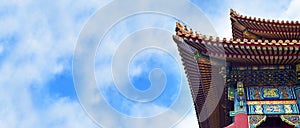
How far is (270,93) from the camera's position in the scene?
1159 cm

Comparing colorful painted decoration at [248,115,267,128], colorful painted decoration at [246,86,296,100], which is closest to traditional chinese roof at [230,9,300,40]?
colorful painted decoration at [246,86,296,100]

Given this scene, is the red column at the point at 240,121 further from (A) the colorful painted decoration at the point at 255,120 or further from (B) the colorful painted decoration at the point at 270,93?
(B) the colorful painted decoration at the point at 270,93

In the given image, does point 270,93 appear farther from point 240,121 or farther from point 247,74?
point 240,121

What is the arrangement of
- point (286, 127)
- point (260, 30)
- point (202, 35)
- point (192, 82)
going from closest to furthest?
point (202, 35), point (286, 127), point (192, 82), point (260, 30)

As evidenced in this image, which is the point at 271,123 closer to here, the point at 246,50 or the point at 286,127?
the point at 286,127

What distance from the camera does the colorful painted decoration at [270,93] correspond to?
11469mm

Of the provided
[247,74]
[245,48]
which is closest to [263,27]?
[247,74]

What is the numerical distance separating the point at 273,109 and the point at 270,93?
561 millimetres

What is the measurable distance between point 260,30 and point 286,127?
12.2 feet

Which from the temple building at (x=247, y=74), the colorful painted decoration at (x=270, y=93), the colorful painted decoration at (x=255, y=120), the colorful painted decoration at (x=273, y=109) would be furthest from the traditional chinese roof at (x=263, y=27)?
the colorful painted decoration at (x=255, y=120)

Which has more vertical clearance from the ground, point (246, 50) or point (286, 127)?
point (246, 50)

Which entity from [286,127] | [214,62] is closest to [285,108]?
[286,127]

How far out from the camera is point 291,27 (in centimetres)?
1319

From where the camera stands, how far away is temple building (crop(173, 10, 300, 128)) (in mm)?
10703
